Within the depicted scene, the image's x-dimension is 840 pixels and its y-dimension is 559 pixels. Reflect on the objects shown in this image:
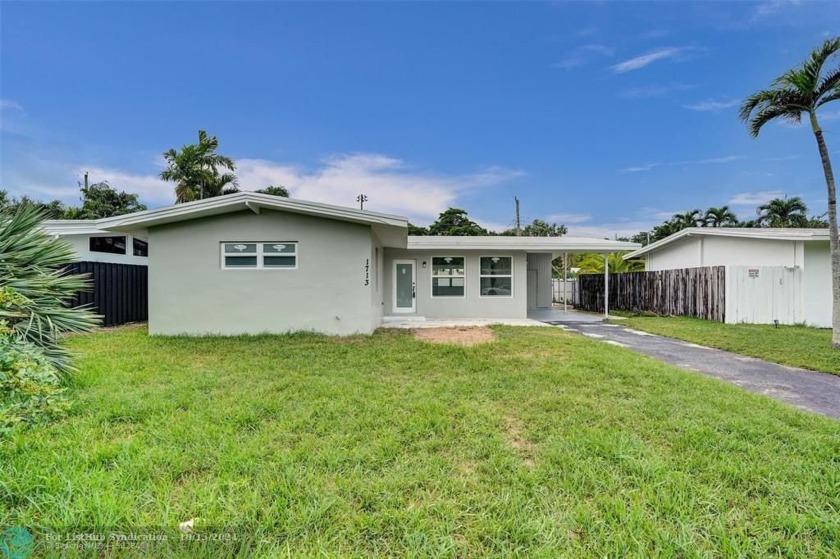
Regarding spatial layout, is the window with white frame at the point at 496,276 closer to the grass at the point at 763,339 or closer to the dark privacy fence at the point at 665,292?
the grass at the point at 763,339

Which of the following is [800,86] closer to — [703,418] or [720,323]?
[720,323]

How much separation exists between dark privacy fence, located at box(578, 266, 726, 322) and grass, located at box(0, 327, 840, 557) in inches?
392

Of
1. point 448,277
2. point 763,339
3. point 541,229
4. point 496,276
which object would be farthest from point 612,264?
point 541,229

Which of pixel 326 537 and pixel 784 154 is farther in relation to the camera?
pixel 784 154

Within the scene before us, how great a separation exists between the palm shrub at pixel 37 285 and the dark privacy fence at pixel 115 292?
599 centimetres

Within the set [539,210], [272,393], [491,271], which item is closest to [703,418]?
[272,393]

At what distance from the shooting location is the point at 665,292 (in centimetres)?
1534

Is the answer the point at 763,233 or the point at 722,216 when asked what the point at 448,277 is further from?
the point at 722,216

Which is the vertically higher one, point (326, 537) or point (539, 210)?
point (539, 210)

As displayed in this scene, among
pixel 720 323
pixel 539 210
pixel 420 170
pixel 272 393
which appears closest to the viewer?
pixel 272 393

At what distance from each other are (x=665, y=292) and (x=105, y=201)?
1423 inches

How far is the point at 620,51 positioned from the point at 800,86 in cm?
768

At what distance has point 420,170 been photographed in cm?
2333

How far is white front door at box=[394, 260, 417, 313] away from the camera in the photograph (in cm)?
1355
